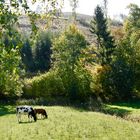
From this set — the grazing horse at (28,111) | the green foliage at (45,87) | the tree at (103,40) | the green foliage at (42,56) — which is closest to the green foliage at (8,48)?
the grazing horse at (28,111)

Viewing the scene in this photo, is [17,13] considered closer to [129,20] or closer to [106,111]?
[106,111]

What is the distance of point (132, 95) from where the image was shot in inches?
2923

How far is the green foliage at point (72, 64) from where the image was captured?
72188 mm

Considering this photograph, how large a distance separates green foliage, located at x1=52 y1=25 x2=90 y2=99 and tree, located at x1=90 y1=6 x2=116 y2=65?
17.3 ft

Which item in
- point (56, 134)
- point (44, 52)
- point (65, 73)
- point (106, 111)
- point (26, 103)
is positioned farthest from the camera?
point (44, 52)

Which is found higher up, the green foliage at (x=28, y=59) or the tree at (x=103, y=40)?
the tree at (x=103, y=40)

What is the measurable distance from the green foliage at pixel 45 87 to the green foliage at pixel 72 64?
1618mm

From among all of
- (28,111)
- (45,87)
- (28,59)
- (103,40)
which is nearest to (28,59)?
(28,59)

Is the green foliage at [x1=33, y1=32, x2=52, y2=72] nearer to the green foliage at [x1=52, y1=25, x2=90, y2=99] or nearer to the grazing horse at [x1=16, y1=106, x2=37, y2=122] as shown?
the green foliage at [x1=52, y1=25, x2=90, y2=99]

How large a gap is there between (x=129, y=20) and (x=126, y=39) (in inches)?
1536

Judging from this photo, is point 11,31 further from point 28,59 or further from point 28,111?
point 28,59

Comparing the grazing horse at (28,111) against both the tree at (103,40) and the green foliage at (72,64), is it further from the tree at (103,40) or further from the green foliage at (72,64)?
the tree at (103,40)

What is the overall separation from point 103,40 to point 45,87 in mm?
17777

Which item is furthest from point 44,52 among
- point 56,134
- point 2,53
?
point 2,53
